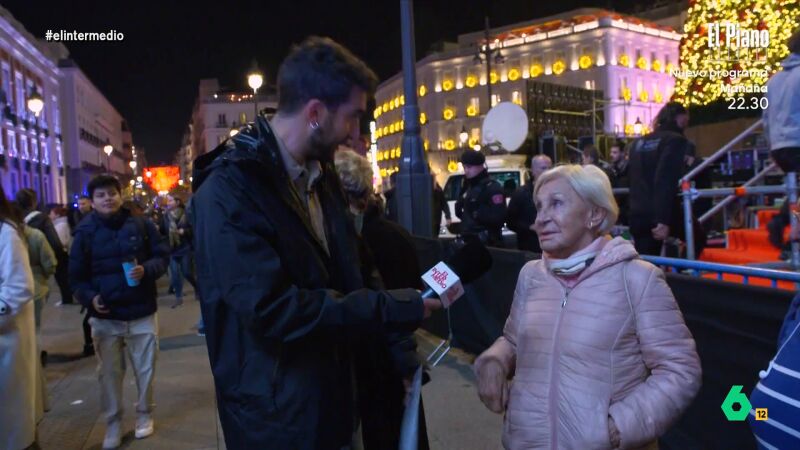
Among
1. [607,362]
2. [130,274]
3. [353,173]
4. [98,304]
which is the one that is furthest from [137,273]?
[607,362]

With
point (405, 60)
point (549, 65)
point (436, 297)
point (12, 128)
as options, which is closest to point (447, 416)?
point (436, 297)

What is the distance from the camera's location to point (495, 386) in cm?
265

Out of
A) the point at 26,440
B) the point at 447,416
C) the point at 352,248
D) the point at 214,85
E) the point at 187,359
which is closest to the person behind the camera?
the point at 352,248

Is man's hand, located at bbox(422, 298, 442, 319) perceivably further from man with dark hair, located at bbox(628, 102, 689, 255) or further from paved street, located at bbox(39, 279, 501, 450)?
man with dark hair, located at bbox(628, 102, 689, 255)

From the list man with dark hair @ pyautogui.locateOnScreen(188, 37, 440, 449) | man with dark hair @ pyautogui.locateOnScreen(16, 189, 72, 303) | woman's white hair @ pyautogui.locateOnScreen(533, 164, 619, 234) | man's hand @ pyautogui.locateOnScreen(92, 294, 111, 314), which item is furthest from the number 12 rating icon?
man with dark hair @ pyautogui.locateOnScreen(16, 189, 72, 303)

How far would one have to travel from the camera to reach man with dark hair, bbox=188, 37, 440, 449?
206cm

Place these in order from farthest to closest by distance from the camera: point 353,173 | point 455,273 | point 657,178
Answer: point 657,178 → point 353,173 → point 455,273

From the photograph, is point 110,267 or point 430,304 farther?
point 110,267

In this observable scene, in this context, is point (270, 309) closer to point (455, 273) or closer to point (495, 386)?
point (455, 273)

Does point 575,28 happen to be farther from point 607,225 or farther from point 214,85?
point 607,225

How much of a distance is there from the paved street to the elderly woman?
8.45 feet

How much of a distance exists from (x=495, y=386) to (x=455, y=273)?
55 cm

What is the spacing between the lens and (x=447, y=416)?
18.2 feet

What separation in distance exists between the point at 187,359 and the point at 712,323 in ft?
21.2
